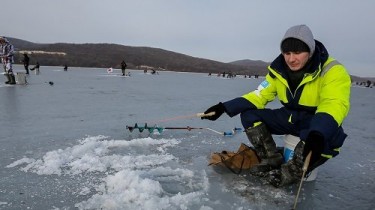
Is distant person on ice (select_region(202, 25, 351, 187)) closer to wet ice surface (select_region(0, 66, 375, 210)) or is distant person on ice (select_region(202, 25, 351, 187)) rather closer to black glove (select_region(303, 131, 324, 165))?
black glove (select_region(303, 131, 324, 165))

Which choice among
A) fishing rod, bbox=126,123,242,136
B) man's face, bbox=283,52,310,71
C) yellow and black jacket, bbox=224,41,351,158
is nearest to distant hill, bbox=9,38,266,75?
fishing rod, bbox=126,123,242,136

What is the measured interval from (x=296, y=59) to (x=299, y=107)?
1.81 ft

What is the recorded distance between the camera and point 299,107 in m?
3.31

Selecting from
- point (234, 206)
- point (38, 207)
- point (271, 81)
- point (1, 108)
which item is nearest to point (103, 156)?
point (38, 207)

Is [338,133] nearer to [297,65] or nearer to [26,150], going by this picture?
[297,65]

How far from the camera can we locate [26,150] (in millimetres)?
4043

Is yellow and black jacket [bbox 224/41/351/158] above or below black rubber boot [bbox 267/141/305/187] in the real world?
above

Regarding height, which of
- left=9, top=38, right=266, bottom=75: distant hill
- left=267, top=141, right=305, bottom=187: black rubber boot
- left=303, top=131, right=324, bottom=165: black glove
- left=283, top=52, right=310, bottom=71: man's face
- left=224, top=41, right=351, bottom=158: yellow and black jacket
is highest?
left=283, top=52, right=310, bottom=71: man's face

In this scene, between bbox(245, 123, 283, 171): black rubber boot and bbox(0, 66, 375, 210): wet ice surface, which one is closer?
bbox(0, 66, 375, 210): wet ice surface

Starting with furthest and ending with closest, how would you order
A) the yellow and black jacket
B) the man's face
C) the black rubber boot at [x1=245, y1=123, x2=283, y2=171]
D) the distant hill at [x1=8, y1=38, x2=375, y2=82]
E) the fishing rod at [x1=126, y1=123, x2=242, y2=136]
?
the distant hill at [x1=8, y1=38, x2=375, y2=82] < the fishing rod at [x1=126, y1=123, x2=242, y2=136] < the black rubber boot at [x1=245, y1=123, x2=283, y2=171] < the man's face < the yellow and black jacket

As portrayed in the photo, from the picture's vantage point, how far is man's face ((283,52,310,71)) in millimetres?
3014

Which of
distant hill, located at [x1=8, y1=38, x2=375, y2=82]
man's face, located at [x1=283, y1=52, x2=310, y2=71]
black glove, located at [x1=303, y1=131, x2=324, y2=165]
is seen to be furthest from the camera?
distant hill, located at [x1=8, y1=38, x2=375, y2=82]

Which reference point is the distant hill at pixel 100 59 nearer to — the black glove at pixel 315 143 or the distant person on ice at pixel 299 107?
the distant person on ice at pixel 299 107

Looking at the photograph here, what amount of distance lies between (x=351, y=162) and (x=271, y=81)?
1.64 meters
